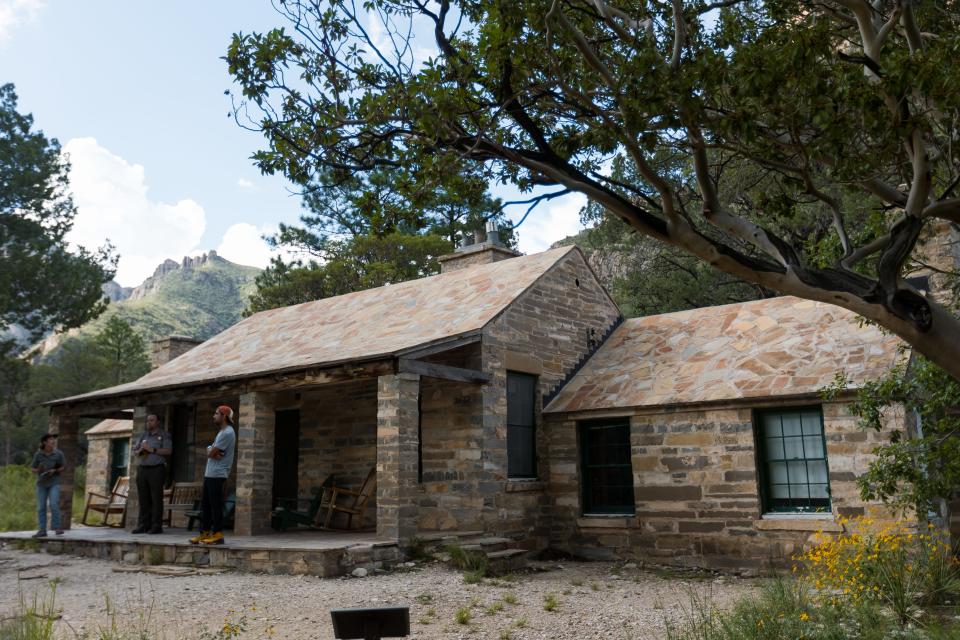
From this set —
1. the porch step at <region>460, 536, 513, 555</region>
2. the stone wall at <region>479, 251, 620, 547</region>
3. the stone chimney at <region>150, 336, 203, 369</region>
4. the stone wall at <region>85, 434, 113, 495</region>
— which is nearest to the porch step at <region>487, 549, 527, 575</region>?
the porch step at <region>460, 536, 513, 555</region>

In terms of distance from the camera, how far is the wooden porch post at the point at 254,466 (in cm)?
1202

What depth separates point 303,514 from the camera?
13.5 m

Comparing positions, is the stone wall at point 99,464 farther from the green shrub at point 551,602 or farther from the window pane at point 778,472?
the window pane at point 778,472

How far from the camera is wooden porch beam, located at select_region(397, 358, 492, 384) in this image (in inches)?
429

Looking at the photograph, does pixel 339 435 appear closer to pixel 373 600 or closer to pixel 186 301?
pixel 373 600

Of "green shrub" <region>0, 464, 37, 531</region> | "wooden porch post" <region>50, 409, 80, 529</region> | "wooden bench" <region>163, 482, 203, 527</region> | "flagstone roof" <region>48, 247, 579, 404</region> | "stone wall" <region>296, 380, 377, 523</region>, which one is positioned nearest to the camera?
"flagstone roof" <region>48, 247, 579, 404</region>

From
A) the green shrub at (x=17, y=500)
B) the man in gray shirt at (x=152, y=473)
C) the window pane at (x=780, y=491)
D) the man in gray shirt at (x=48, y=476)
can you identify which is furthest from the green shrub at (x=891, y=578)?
the green shrub at (x=17, y=500)

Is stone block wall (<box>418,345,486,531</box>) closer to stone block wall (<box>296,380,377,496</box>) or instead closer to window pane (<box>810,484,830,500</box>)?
stone block wall (<box>296,380,377,496</box>)

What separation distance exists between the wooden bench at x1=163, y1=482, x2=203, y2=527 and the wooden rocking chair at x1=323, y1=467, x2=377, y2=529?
2707 mm

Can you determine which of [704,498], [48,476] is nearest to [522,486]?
[704,498]

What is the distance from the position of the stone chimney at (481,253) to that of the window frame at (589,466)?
4615mm

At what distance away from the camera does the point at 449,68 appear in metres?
7.62

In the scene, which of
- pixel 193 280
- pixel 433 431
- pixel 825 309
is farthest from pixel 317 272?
pixel 193 280

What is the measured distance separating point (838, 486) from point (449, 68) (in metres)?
7.16
